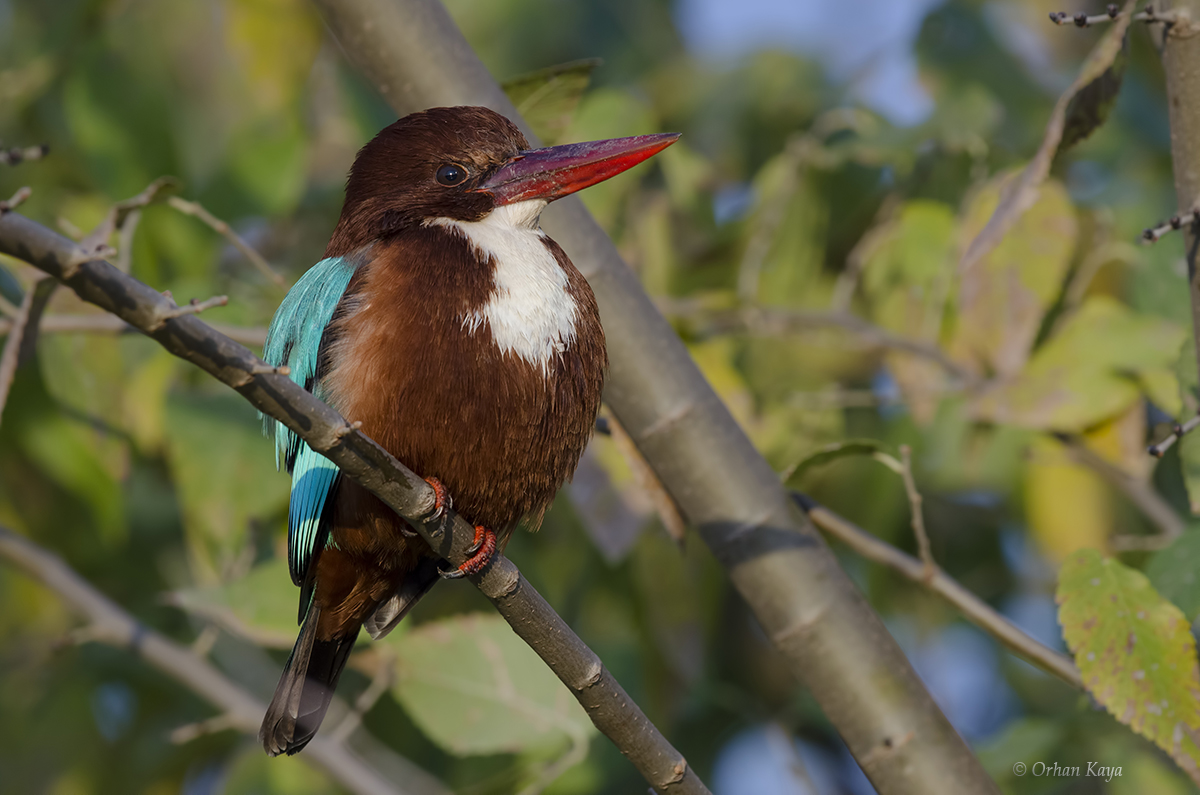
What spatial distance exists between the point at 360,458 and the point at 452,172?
93 cm

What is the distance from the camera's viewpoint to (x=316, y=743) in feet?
8.99

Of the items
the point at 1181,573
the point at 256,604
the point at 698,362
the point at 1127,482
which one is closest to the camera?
the point at 1181,573

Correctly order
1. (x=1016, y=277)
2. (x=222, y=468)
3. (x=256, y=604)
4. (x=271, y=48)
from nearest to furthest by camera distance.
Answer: (x=256, y=604) → (x=222, y=468) → (x=1016, y=277) → (x=271, y=48)

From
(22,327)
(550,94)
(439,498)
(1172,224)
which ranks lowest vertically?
(1172,224)

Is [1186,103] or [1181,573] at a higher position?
[1186,103]

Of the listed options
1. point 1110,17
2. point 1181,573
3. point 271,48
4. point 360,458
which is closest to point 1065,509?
point 1181,573

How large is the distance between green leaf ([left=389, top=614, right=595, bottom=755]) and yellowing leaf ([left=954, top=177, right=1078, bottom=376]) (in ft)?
4.08

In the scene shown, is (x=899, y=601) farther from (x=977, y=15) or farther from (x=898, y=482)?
(x=977, y=15)

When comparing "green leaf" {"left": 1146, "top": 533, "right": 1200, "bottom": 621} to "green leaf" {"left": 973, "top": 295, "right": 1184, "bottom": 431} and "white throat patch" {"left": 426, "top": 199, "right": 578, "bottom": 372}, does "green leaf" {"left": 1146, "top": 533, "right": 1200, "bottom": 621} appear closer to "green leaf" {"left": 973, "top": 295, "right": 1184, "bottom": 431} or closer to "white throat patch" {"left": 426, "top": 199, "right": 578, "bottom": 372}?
"green leaf" {"left": 973, "top": 295, "right": 1184, "bottom": 431}

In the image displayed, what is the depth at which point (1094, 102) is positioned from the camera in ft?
6.78

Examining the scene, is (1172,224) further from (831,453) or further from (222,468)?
(222,468)

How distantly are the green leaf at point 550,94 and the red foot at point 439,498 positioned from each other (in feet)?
3.25

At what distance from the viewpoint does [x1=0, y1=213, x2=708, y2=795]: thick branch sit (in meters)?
1.19

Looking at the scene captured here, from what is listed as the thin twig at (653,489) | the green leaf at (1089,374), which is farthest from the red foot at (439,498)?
the green leaf at (1089,374)
